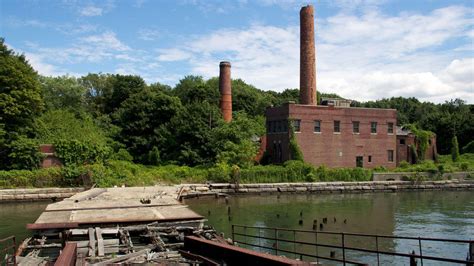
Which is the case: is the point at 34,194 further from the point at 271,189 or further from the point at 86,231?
the point at 86,231

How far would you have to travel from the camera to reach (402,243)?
21594mm

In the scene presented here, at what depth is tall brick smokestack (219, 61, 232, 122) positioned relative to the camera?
60406 millimetres

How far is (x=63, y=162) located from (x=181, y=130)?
42.4ft

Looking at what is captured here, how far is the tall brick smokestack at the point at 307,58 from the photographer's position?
5200 cm

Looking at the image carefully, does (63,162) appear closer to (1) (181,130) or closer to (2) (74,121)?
(2) (74,121)

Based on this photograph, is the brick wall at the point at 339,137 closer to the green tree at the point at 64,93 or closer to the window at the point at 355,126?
the window at the point at 355,126

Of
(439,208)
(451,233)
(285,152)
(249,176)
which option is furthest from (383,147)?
(451,233)

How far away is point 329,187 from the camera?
4409 centimetres

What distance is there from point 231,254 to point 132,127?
47286mm

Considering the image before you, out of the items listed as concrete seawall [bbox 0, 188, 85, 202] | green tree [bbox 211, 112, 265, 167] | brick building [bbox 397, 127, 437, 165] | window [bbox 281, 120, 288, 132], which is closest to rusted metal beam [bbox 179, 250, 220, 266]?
concrete seawall [bbox 0, 188, 85, 202]

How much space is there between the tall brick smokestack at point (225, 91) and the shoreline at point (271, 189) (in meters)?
18.9

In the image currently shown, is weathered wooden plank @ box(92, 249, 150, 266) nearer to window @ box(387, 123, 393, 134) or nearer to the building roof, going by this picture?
window @ box(387, 123, 393, 134)

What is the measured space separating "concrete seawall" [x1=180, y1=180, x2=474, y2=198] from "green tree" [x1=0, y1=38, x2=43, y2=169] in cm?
1576

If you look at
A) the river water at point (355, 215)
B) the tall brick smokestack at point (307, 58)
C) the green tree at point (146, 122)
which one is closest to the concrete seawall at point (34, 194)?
the river water at point (355, 215)
